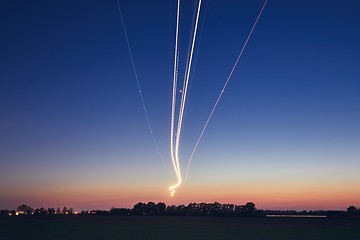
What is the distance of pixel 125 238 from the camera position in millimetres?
45531

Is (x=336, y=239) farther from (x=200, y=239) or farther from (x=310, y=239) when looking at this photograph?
(x=200, y=239)

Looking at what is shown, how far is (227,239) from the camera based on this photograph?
45750mm

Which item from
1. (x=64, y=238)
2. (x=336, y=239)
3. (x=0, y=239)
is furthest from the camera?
(x=336, y=239)

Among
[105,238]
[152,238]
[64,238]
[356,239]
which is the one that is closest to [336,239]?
[356,239]

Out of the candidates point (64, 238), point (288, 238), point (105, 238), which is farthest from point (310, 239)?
point (64, 238)

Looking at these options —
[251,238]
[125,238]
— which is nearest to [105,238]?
[125,238]

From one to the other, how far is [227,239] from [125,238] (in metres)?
10.9

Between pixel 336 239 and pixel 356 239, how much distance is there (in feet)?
8.24

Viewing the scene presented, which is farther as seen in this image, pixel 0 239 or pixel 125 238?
pixel 125 238

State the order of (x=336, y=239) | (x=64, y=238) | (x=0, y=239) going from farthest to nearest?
(x=336, y=239) → (x=64, y=238) → (x=0, y=239)

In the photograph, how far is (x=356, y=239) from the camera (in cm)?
4647

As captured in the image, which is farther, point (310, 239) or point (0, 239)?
point (310, 239)

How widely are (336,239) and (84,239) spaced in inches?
1104

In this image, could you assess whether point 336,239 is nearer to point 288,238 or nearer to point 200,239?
point 288,238
